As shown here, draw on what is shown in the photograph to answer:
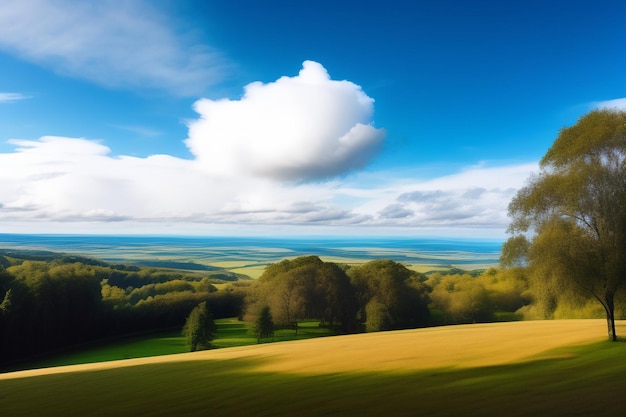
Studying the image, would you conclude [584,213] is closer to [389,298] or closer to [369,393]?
[369,393]

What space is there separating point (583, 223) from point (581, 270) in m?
3.27

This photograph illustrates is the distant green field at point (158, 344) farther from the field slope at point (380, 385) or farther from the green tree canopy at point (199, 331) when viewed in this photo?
the field slope at point (380, 385)

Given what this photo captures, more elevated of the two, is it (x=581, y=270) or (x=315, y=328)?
(x=581, y=270)

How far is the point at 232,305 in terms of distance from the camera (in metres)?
97.6

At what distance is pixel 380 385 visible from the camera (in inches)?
657

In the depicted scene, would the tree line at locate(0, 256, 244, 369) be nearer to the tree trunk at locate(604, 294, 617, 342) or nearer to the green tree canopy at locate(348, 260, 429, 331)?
the green tree canopy at locate(348, 260, 429, 331)

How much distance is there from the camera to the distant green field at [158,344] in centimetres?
5979

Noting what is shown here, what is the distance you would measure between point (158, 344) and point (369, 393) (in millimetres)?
65251

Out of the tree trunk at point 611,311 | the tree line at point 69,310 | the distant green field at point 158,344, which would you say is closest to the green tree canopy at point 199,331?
the distant green field at point 158,344

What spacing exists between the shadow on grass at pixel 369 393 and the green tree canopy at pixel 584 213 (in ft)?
13.4

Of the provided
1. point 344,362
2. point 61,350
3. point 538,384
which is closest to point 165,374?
point 344,362

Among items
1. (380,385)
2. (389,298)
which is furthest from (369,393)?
(389,298)

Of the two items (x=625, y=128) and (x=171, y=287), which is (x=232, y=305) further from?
(x=625, y=128)

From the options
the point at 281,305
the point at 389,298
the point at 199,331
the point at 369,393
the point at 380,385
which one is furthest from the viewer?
the point at 389,298
